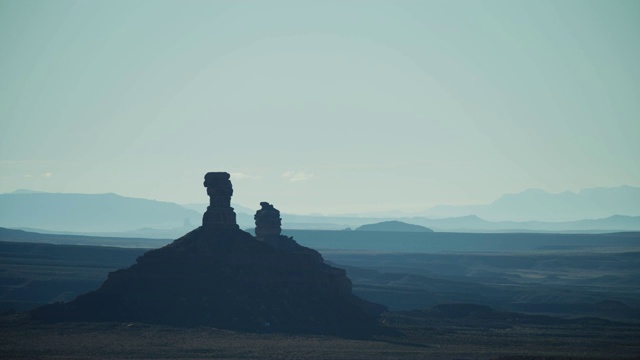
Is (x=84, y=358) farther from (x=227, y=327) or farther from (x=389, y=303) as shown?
(x=389, y=303)

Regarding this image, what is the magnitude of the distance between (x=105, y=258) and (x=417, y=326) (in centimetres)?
9959

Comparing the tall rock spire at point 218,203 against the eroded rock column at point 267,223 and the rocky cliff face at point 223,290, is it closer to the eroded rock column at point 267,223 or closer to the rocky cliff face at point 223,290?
the rocky cliff face at point 223,290

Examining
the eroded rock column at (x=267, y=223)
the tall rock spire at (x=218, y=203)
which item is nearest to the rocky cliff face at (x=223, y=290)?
the tall rock spire at (x=218, y=203)

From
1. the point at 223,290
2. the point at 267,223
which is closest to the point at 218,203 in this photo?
the point at 223,290

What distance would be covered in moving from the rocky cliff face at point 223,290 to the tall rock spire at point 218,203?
3.8 inches

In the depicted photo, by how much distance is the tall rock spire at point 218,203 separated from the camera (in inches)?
4038

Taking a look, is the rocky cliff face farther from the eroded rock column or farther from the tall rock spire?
the eroded rock column

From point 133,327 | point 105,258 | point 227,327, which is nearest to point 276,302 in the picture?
point 227,327

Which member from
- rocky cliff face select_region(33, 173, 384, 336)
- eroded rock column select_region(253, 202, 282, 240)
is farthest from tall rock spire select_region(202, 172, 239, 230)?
eroded rock column select_region(253, 202, 282, 240)

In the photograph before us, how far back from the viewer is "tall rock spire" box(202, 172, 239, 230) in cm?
10256

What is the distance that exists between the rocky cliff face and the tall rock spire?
10cm

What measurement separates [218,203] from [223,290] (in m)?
9.12

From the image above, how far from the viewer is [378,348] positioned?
3462 inches

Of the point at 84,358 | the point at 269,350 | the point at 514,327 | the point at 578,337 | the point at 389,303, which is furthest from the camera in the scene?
the point at 389,303
